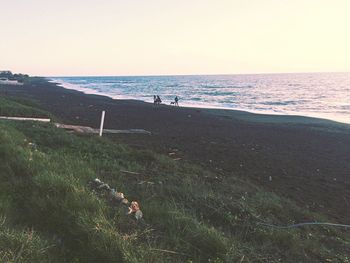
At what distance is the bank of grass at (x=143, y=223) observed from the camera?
4.93 meters

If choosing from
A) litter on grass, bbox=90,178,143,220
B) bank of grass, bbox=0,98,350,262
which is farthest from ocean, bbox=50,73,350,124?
litter on grass, bbox=90,178,143,220

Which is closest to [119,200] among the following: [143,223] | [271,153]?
[143,223]

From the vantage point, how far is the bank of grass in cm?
493

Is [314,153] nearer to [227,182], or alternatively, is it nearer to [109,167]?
[227,182]

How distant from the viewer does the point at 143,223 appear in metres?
5.99

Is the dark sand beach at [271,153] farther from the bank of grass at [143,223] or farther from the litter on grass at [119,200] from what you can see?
the litter on grass at [119,200]

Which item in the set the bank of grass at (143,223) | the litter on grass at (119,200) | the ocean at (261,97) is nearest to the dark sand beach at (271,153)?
the bank of grass at (143,223)

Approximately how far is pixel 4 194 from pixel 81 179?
148cm

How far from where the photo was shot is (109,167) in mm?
9875

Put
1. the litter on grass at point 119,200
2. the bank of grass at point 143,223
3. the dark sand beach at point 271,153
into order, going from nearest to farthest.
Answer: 1. the bank of grass at point 143,223
2. the litter on grass at point 119,200
3. the dark sand beach at point 271,153

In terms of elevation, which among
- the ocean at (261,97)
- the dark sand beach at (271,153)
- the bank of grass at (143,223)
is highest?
the bank of grass at (143,223)

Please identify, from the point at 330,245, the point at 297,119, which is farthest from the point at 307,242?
the point at 297,119

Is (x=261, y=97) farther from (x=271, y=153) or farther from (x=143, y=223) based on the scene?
(x=143, y=223)

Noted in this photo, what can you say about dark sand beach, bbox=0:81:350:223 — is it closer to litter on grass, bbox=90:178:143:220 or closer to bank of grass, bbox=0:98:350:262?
bank of grass, bbox=0:98:350:262
